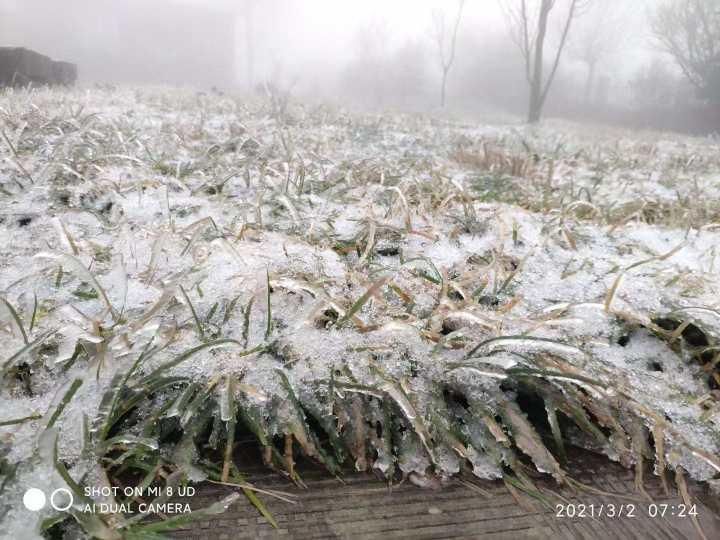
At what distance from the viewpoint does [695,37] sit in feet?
54.6

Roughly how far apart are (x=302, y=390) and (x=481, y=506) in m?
0.40

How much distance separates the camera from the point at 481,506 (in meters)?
0.79

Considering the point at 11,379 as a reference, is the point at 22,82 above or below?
above

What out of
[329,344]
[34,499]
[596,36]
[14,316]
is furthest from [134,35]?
[34,499]

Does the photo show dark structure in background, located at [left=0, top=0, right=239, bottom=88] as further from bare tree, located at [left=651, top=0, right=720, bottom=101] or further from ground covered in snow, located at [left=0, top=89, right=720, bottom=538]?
ground covered in snow, located at [left=0, top=89, right=720, bottom=538]

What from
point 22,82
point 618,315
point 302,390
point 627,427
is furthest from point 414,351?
point 22,82

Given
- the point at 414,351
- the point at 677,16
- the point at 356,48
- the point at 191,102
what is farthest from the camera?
the point at 356,48

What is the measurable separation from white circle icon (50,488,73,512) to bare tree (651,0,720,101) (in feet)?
72.5

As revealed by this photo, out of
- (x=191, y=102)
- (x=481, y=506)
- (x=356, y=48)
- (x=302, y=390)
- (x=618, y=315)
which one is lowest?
(x=481, y=506)

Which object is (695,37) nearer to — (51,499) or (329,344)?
(329,344)

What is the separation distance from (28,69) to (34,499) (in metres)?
8.71

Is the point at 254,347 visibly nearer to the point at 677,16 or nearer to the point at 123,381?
the point at 123,381

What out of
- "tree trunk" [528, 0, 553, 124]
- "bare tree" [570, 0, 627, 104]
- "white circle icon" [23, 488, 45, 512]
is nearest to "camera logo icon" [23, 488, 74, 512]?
"white circle icon" [23, 488, 45, 512]

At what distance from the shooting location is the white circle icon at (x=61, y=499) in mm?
647
